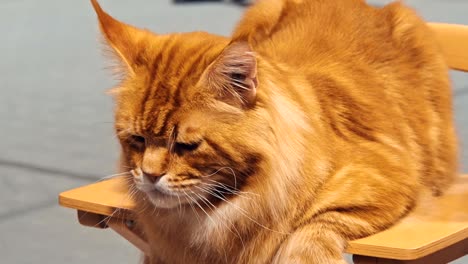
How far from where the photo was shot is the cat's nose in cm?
197

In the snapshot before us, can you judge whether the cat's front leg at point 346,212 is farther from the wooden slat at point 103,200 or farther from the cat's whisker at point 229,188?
the wooden slat at point 103,200

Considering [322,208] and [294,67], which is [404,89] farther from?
[322,208]

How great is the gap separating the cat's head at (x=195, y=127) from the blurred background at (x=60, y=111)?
0.81ft

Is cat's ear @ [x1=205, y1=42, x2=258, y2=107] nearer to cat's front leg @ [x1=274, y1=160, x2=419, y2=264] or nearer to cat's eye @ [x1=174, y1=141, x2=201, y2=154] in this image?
cat's eye @ [x1=174, y1=141, x2=201, y2=154]

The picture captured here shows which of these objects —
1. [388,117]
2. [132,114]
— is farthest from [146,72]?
[388,117]

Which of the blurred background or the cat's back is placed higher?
the cat's back

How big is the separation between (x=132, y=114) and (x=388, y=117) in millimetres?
678

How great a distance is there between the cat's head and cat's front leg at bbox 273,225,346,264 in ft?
0.64

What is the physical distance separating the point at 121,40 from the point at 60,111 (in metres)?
3.02

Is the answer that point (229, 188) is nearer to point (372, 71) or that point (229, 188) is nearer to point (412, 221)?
point (412, 221)

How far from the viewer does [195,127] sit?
77.7 inches

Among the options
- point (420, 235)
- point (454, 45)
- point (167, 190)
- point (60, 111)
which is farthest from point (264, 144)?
point (60, 111)

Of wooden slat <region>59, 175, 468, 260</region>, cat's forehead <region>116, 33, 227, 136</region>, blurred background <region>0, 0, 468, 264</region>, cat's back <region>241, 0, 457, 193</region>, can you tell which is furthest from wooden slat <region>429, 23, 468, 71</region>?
cat's forehead <region>116, 33, 227, 136</region>

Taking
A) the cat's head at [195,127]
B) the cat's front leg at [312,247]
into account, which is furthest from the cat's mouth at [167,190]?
the cat's front leg at [312,247]
